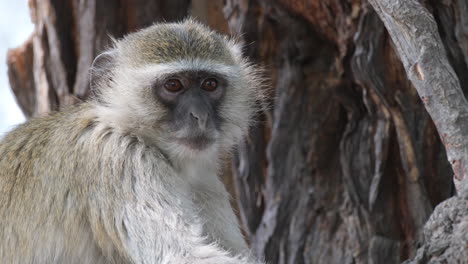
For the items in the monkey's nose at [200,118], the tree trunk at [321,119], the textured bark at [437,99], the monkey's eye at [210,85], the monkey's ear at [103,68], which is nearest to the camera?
the textured bark at [437,99]

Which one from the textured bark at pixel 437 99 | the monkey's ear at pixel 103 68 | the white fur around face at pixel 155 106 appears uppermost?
the monkey's ear at pixel 103 68

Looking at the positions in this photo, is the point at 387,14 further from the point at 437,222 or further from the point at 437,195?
the point at 437,195

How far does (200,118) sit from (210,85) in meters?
0.36

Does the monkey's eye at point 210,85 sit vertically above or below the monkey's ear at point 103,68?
below

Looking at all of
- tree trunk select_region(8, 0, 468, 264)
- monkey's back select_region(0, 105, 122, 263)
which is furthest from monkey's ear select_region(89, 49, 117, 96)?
tree trunk select_region(8, 0, 468, 264)

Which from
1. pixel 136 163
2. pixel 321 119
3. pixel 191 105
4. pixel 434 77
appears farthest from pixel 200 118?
pixel 321 119

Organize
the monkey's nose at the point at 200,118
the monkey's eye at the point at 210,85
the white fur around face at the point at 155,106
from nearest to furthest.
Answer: the monkey's nose at the point at 200,118, the white fur around face at the point at 155,106, the monkey's eye at the point at 210,85

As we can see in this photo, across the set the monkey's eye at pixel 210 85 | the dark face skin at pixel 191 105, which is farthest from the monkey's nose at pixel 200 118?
the monkey's eye at pixel 210 85

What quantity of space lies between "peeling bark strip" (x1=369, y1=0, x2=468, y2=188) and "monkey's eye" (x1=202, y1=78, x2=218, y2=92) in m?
1.06

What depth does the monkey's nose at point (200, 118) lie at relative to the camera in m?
4.15

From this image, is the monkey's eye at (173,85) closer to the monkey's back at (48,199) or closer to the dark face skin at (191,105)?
the dark face skin at (191,105)

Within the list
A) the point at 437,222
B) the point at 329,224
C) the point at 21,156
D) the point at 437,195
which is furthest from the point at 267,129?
the point at 437,222

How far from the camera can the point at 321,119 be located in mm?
5777

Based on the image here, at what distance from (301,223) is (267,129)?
81cm
